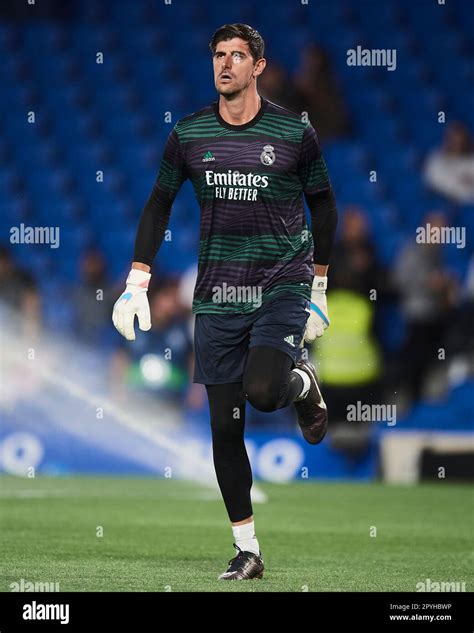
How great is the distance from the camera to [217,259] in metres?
6.31

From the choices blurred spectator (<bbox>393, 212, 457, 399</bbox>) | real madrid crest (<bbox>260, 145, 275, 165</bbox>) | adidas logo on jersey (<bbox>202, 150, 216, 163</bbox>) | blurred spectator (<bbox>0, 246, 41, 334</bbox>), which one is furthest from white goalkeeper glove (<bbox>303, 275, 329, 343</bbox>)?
blurred spectator (<bbox>0, 246, 41, 334</bbox>)

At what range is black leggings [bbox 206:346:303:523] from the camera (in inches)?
242

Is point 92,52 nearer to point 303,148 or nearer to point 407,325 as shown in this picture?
point 407,325

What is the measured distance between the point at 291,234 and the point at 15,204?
9.82 metres

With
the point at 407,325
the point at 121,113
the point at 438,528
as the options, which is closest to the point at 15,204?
the point at 121,113

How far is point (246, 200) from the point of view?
6.25 metres

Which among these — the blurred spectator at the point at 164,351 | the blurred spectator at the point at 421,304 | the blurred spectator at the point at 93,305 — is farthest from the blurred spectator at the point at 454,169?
the blurred spectator at the point at 93,305

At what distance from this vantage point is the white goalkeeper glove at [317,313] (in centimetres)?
677

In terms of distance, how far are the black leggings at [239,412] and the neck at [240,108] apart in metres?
1.00

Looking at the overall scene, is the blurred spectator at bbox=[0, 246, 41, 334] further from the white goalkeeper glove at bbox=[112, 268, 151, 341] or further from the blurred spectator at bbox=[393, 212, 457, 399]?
the white goalkeeper glove at bbox=[112, 268, 151, 341]

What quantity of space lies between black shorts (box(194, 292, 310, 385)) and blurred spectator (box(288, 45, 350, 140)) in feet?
26.5

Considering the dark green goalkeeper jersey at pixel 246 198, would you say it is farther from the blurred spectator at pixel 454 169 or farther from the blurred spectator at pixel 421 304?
the blurred spectator at pixel 454 169

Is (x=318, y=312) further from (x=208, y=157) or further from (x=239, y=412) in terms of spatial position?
(x=208, y=157)

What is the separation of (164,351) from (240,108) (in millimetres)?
6252
